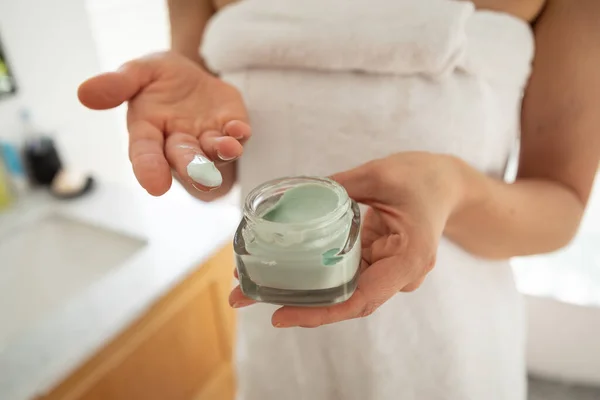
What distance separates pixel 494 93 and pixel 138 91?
1.11ft

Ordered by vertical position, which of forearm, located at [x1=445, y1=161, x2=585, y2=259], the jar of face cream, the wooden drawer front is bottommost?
the wooden drawer front

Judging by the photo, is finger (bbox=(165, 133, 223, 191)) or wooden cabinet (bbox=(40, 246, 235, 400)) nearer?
finger (bbox=(165, 133, 223, 191))

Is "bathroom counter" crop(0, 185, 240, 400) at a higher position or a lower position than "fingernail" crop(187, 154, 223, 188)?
lower

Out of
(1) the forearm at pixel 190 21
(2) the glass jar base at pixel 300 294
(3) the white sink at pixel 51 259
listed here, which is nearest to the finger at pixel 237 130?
(2) the glass jar base at pixel 300 294

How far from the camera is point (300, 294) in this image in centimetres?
33

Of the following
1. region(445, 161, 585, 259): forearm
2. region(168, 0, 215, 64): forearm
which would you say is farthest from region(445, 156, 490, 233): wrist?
region(168, 0, 215, 64): forearm

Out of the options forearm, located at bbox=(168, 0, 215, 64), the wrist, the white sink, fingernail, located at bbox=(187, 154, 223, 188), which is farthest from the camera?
the white sink

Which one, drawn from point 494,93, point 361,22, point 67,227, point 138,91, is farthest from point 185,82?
point 67,227

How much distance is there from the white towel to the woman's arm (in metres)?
0.02

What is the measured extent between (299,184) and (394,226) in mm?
82

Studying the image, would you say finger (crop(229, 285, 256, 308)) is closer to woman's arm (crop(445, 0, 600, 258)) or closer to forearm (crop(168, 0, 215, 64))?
woman's arm (crop(445, 0, 600, 258))

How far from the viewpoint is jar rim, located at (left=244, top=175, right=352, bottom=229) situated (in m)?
0.32

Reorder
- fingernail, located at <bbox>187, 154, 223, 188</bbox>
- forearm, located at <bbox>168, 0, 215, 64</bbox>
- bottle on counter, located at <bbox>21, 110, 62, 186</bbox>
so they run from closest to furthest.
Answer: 1. fingernail, located at <bbox>187, 154, 223, 188</bbox>
2. forearm, located at <bbox>168, 0, 215, 64</bbox>
3. bottle on counter, located at <bbox>21, 110, 62, 186</bbox>

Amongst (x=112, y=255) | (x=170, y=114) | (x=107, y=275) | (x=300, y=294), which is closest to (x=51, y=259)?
(x=112, y=255)
